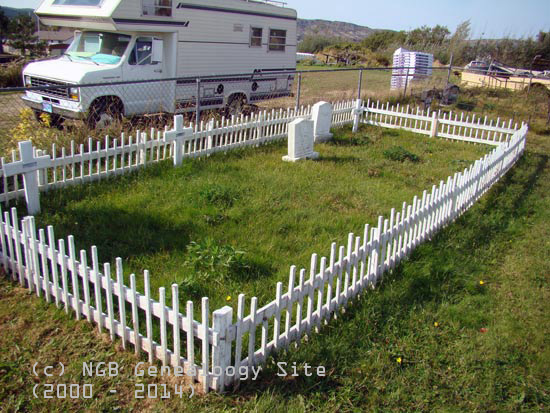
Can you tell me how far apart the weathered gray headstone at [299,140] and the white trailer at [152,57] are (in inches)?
77.0

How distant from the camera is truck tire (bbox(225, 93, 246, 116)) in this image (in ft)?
42.8

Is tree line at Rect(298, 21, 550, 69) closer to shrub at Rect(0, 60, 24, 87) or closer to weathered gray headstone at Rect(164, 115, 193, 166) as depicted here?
shrub at Rect(0, 60, 24, 87)

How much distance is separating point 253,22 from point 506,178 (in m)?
8.45

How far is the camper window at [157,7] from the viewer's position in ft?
34.8

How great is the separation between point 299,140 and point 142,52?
188 inches

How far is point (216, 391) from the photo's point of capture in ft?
10.2

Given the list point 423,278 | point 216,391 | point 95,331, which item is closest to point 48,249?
point 95,331

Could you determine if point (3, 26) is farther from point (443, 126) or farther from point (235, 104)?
point (443, 126)

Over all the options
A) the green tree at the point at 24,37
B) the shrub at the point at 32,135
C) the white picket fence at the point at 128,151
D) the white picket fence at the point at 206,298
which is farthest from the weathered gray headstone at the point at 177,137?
the green tree at the point at 24,37

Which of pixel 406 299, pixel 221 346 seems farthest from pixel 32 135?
pixel 406 299

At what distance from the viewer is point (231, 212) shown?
19.4 ft

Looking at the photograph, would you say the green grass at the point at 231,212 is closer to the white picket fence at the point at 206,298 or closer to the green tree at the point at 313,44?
the white picket fence at the point at 206,298

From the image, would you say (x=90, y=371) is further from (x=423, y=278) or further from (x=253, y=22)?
(x=253, y=22)

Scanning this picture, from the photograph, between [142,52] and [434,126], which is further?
[434,126]
